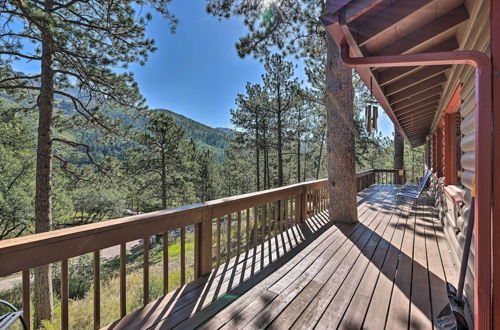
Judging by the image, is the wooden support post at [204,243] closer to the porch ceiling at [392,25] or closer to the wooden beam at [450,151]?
the porch ceiling at [392,25]

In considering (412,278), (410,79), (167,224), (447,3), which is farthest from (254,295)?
(410,79)

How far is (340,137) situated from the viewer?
14.1 ft

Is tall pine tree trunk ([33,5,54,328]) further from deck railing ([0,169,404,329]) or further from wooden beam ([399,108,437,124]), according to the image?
wooden beam ([399,108,437,124])

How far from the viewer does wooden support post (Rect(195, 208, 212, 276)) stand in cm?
246

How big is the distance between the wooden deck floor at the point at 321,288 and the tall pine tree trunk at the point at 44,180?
518cm

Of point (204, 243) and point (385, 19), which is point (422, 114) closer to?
point (385, 19)

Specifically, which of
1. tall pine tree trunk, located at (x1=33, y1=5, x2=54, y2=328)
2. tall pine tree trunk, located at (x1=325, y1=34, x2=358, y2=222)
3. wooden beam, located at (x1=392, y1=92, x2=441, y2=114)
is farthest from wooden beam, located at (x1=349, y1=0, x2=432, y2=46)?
tall pine tree trunk, located at (x1=33, y1=5, x2=54, y2=328)

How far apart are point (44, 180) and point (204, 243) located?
5.31m

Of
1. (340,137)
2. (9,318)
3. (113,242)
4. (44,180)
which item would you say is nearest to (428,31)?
(340,137)

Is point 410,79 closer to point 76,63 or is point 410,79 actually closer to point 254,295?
point 254,295

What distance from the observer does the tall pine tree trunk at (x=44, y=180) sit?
548cm

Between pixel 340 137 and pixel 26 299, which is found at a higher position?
pixel 340 137

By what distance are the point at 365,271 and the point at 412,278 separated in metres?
0.43

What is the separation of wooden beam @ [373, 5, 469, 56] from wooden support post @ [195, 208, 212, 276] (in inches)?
94.8
